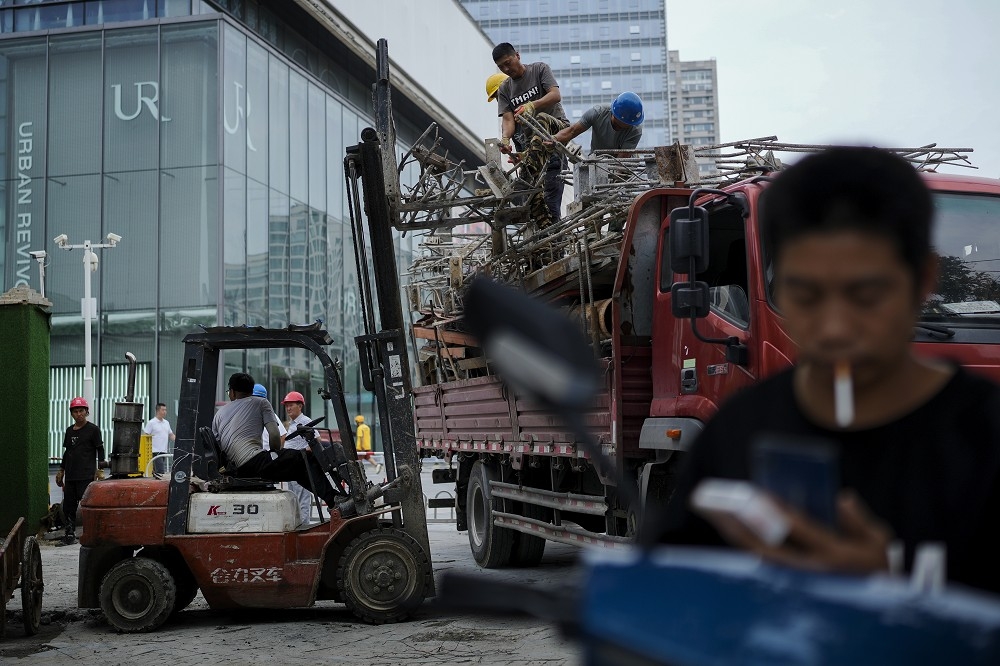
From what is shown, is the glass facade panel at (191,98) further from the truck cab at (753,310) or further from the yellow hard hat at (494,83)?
the truck cab at (753,310)

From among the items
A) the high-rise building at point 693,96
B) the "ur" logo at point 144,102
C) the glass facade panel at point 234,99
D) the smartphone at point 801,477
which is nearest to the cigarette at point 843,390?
the smartphone at point 801,477

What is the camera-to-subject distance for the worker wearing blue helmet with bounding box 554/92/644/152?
370 inches

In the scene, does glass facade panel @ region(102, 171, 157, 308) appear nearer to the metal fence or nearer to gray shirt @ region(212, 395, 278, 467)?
the metal fence

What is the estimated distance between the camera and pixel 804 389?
54.9 inches

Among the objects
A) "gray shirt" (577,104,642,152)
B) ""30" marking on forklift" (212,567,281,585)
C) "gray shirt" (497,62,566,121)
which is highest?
"gray shirt" (497,62,566,121)

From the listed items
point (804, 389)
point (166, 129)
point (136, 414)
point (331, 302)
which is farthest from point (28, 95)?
point (804, 389)

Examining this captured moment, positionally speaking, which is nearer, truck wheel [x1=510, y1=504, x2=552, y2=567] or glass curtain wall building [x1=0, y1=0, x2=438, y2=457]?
truck wheel [x1=510, y1=504, x2=552, y2=567]

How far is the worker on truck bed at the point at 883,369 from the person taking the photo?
1.23m

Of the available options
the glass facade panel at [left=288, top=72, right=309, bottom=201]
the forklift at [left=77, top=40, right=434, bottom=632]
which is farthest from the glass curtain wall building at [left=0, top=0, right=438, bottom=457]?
the forklift at [left=77, top=40, right=434, bottom=632]

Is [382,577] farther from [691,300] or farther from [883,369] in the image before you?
[883,369]

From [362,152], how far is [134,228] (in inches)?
776

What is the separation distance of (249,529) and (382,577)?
109 centimetres

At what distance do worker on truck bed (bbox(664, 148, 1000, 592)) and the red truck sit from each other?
3.08 metres

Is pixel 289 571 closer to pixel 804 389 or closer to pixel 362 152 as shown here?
pixel 362 152
